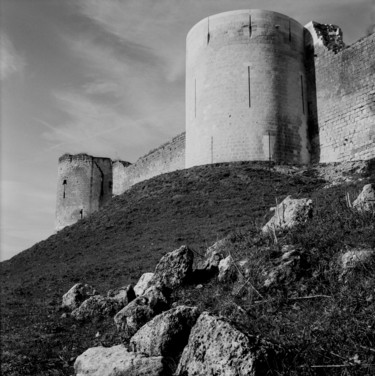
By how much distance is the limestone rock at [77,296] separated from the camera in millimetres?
8773

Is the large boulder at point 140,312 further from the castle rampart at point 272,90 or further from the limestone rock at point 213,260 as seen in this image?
the castle rampart at point 272,90

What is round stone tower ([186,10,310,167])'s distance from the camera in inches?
816

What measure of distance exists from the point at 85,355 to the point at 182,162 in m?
23.0

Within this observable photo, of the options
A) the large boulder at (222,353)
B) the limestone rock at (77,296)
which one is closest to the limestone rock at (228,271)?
the large boulder at (222,353)

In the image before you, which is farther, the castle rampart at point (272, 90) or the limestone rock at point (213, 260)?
the castle rampart at point (272, 90)

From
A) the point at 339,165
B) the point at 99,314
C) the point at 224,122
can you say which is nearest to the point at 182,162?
the point at 224,122

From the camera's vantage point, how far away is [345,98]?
1988cm

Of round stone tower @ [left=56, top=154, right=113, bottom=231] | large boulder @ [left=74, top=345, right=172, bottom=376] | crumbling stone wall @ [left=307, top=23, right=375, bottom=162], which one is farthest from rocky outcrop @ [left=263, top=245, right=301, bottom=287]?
round stone tower @ [left=56, top=154, right=113, bottom=231]

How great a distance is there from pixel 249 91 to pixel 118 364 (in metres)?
17.4

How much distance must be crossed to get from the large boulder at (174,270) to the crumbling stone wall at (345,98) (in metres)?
13.2

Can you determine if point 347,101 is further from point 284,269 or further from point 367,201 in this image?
point 284,269

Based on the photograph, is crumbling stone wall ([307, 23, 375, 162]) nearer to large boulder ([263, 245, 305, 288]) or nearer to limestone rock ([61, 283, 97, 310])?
limestone rock ([61, 283, 97, 310])

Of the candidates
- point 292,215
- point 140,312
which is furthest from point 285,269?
point 292,215

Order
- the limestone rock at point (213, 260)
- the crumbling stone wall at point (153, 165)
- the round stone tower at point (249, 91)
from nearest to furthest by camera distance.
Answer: the limestone rock at point (213, 260) < the round stone tower at point (249, 91) < the crumbling stone wall at point (153, 165)
